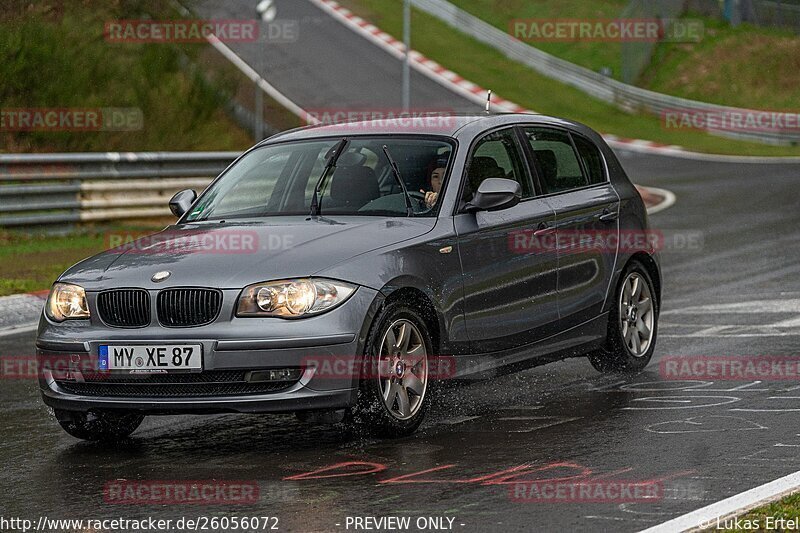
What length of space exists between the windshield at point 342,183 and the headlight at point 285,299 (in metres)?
1.07

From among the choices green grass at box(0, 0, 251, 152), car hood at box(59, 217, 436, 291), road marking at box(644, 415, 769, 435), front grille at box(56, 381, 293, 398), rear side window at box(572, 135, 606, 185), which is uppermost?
green grass at box(0, 0, 251, 152)

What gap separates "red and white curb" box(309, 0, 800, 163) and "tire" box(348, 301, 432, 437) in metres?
21.3

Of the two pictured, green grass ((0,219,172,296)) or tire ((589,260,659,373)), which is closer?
tire ((589,260,659,373))

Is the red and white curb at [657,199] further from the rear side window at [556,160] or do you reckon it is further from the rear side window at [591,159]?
the rear side window at [556,160]

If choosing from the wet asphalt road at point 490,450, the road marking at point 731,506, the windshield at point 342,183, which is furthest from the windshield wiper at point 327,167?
the road marking at point 731,506

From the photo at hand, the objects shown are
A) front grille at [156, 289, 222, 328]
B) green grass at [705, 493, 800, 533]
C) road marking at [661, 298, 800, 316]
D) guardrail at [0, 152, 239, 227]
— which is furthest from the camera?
guardrail at [0, 152, 239, 227]

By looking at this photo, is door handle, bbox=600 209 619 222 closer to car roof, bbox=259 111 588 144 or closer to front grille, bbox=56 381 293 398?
car roof, bbox=259 111 588 144

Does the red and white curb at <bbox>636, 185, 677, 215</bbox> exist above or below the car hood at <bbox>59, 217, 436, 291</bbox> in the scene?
above

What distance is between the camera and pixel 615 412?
882 centimetres

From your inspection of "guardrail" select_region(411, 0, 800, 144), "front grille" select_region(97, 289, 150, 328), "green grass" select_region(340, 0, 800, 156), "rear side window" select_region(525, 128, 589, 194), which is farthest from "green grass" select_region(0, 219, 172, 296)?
"guardrail" select_region(411, 0, 800, 144)

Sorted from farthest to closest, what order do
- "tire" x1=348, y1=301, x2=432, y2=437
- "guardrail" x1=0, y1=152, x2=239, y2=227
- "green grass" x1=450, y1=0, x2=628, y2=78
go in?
1. "green grass" x1=450, y1=0, x2=628, y2=78
2. "guardrail" x1=0, y1=152, x2=239, y2=227
3. "tire" x1=348, y1=301, x2=432, y2=437

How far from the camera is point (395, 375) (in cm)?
801

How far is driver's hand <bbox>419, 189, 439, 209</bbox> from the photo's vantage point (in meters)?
8.73

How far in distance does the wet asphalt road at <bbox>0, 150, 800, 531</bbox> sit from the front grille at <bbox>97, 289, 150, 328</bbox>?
699 millimetres
